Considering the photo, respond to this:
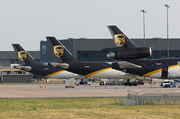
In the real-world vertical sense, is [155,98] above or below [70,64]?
below

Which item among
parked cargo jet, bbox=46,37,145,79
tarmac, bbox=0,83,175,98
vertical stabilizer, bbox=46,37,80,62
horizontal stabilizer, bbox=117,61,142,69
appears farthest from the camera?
vertical stabilizer, bbox=46,37,80,62

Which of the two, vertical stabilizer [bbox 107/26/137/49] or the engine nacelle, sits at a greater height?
vertical stabilizer [bbox 107/26/137/49]

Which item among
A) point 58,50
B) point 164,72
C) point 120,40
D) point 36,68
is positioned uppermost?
point 58,50

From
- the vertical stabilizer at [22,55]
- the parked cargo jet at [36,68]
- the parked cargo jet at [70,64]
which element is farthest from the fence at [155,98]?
the vertical stabilizer at [22,55]

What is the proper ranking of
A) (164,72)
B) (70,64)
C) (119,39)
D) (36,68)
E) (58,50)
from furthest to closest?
(36,68) < (58,50) < (70,64) < (164,72) < (119,39)

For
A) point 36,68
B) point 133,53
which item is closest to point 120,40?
point 133,53

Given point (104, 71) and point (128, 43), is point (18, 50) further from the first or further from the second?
point (128, 43)

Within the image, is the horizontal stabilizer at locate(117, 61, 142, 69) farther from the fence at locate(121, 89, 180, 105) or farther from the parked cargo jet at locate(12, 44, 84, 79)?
the parked cargo jet at locate(12, 44, 84, 79)

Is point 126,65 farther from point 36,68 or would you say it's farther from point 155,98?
point 36,68

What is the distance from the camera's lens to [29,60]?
94188 mm

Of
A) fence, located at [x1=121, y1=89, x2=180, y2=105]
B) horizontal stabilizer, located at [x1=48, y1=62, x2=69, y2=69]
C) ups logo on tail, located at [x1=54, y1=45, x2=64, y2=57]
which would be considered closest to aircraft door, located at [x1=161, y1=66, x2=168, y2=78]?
fence, located at [x1=121, y1=89, x2=180, y2=105]

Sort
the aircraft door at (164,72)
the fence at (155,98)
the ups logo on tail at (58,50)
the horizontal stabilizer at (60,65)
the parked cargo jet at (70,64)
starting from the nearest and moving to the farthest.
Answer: the fence at (155,98)
the aircraft door at (164,72)
the horizontal stabilizer at (60,65)
the parked cargo jet at (70,64)
the ups logo on tail at (58,50)

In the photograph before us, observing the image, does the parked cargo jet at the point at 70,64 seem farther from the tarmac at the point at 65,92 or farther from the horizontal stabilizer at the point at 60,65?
the tarmac at the point at 65,92

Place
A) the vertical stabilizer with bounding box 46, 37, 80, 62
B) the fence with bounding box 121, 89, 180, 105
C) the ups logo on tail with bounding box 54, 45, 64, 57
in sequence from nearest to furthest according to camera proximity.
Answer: the fence with bounding box 121, 89, 180, 105
the vertical stabilizer with bounding box 46, 37, 80, 62
the ups logo on tail with bounding box 54, 45, 64, 57
